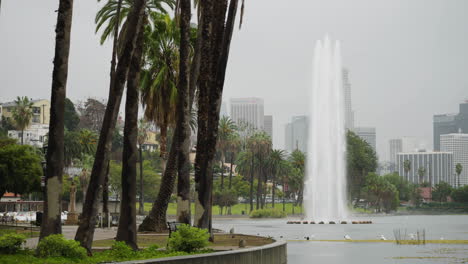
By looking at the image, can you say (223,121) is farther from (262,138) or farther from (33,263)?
(33,263)

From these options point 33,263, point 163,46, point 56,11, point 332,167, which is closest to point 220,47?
point 56,11

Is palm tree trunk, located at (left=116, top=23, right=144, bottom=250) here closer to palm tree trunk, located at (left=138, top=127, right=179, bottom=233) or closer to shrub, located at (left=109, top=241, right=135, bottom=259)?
shrub, located at (left=109, top=241, right=135, bottom=259)

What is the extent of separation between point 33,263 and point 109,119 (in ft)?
23.3

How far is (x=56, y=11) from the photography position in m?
24.3

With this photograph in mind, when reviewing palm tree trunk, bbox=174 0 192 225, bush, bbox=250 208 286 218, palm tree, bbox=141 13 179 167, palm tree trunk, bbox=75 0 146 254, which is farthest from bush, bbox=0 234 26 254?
bush, bbox=250 208 286 218

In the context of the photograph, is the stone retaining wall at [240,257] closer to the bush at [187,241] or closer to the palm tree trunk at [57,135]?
the bush at [187,241]

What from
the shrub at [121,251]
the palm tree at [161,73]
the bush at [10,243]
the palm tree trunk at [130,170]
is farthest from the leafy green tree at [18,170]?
the bush at [10,243]

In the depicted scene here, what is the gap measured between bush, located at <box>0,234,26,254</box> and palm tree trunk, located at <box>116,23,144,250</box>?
22.9 ft

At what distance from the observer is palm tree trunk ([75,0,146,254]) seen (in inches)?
964

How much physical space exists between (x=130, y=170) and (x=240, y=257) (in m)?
8.01

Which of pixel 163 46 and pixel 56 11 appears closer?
pixel 56 11

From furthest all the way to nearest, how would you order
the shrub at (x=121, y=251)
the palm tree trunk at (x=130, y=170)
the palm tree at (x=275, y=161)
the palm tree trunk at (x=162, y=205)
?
the palm tree at (x=275, y=161) < the palm tree trunk at (x=162, y=205) < the palm tree trunk at (x=130, y=170) < the shrub at (x=121, y=251)

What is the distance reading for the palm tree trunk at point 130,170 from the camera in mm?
28438

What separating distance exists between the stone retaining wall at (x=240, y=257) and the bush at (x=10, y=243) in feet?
16.2
